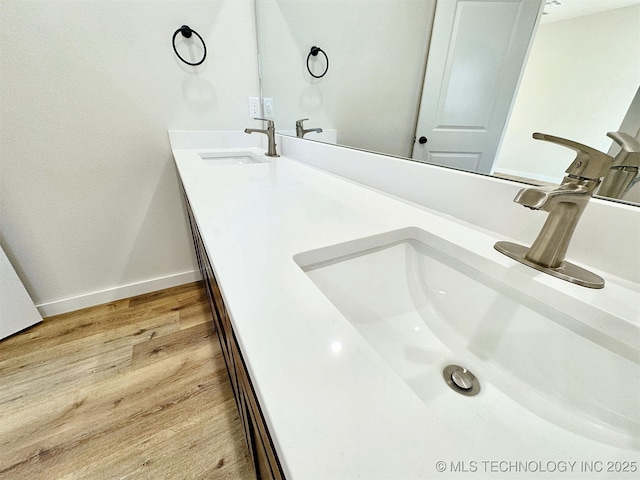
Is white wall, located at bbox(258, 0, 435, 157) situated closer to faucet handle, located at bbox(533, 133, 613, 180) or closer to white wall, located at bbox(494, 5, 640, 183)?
white wall, located at bbox(494, 5, 640, 183)

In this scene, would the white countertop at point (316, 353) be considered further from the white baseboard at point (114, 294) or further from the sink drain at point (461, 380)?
the white baseboard at point (114, 294)

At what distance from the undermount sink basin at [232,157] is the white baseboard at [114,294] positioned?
2.59ft

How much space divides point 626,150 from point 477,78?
34 cm

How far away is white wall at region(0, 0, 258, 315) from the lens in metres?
1.11

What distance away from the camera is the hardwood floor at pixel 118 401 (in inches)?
32.4

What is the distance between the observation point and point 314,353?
10.4 inches

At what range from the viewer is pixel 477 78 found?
60 centimetres

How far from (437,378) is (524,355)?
0.46 feet

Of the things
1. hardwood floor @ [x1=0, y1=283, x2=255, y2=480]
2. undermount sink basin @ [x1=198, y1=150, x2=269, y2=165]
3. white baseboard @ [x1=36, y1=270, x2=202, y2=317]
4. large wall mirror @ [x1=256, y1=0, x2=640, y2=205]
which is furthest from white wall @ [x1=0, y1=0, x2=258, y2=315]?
large wall mirror @ [x1=256, y1=0, x2=640, y2=205]

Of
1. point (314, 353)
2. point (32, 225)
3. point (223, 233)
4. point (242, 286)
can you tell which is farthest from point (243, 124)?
point (314, 353)

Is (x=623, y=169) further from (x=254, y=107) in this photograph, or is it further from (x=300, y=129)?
(x=254, y=107)

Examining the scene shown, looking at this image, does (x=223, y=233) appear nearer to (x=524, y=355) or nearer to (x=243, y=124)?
(x=524, y=355)

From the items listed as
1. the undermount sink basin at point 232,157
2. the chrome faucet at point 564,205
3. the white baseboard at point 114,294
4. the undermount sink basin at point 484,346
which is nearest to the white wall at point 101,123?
the white baseboard at point 114,294

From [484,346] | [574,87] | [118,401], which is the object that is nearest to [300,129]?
[574,87]
